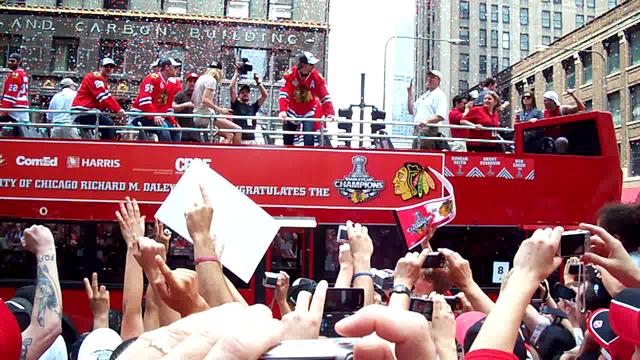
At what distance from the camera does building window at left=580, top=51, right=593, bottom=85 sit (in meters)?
30.6

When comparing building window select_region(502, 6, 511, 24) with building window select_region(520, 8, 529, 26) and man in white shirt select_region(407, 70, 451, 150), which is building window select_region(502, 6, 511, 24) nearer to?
building window select_region(520, 8, 529, 26)

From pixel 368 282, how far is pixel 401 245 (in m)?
5.20

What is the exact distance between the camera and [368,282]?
2.45 m

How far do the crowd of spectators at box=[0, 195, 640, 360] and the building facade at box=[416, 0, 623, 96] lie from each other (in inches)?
1985

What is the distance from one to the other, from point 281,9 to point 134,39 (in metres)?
5.21

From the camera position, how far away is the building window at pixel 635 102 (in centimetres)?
2692

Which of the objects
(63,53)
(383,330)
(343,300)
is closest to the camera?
(383,330)

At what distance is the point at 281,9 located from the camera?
72.7 feet

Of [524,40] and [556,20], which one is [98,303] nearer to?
[556,20]

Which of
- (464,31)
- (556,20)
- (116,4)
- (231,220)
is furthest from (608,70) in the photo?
(231,220)

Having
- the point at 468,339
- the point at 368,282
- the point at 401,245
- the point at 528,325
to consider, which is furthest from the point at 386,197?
the point at 468,339

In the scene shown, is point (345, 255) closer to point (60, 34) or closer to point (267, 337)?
point (267, 337)

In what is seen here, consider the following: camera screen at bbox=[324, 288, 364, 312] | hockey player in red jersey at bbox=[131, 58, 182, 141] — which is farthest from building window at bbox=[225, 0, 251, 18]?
camera screen at bbox=[324, 288, 364, 312]

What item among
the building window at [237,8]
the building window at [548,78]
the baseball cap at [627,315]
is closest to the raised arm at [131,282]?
the baseball cap at [627,315]
